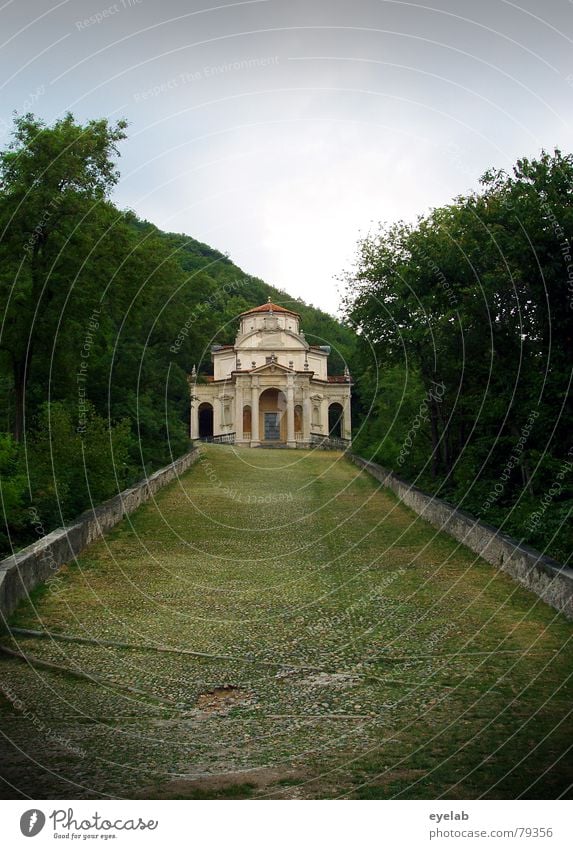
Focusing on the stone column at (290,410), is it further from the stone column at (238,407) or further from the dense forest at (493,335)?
the dense forest at (493,335)

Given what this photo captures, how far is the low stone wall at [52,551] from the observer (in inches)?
315

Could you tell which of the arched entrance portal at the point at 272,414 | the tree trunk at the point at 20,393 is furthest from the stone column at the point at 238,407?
the tree trunk at the point at 20,393

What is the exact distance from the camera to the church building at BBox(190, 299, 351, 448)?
186ft

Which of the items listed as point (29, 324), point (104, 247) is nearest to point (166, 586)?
point (29, 324)

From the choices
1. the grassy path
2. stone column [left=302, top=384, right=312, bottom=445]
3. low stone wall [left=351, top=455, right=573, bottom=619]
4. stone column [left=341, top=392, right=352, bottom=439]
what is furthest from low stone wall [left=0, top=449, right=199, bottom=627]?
stone column [left=341, top=392, right=352, bottom=439]

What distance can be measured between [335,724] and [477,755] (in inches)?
37.4

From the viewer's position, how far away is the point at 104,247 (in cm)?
2062

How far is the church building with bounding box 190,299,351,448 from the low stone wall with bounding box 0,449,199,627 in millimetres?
38411

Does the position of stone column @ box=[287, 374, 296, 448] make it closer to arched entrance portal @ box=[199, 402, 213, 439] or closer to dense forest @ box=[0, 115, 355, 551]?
arched entrance portal @ box=[199, 402, 213, 439]

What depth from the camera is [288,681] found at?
612 cm

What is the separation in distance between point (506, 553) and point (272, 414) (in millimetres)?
49332

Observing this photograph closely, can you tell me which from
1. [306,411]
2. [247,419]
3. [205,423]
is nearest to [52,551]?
[306,411]
